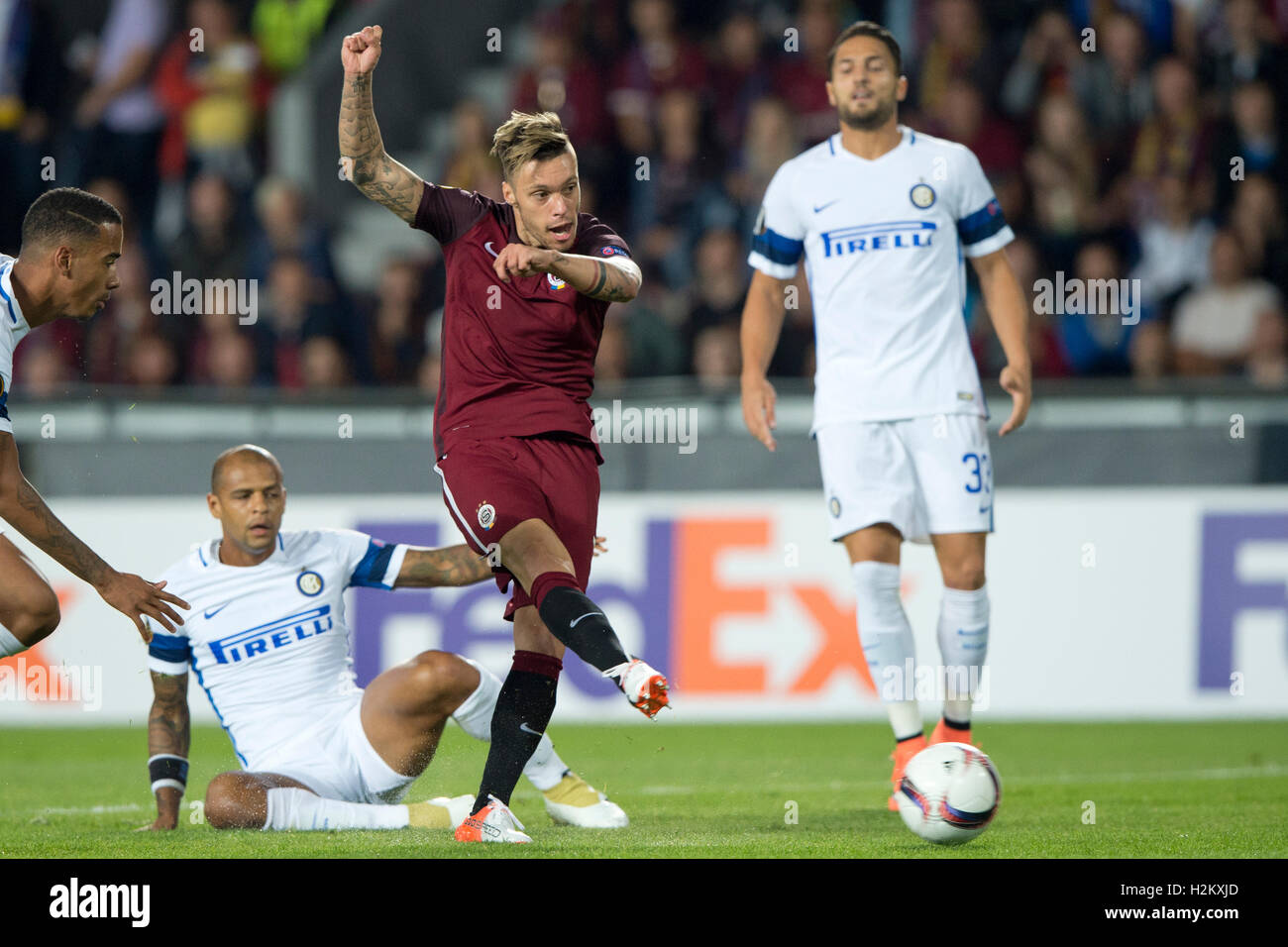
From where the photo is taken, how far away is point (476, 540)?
5203 millimetres

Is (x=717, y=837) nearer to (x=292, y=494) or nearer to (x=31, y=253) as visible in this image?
(x=31, y=253)

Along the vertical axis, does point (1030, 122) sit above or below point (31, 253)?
above

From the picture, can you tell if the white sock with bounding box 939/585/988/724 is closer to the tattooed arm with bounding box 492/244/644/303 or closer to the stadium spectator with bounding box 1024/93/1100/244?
the tattooed arm with bounding box 492/244/644/303

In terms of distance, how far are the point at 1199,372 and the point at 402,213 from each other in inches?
239

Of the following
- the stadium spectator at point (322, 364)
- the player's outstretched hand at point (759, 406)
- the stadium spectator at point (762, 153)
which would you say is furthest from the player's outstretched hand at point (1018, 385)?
the stadium spectator at point (322, 364)

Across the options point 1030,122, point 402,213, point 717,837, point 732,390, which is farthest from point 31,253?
point 1030,122

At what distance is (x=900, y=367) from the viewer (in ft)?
20.2

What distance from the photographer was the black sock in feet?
15.4

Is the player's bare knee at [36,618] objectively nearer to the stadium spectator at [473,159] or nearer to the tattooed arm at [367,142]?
the tattooed arm at [367,142]

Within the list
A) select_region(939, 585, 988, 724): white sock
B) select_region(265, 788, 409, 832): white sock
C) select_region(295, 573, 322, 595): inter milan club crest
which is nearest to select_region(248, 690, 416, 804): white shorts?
select_region(265, 788, 409, 832): white sock

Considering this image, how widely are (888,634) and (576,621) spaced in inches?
66.0

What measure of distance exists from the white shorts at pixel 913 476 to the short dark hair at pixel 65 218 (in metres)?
2.51

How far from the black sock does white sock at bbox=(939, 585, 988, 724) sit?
1699 millimetres

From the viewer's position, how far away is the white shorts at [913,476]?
20.0ft
